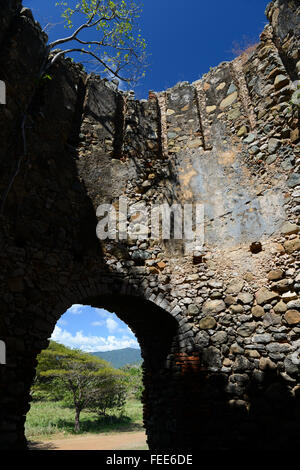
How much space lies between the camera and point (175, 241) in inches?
230

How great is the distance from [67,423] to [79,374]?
2.37 metres

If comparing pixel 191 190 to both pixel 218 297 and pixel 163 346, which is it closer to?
pixel 218 297

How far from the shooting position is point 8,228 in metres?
4.56

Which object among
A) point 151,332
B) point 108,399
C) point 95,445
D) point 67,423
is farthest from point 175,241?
point 108,399

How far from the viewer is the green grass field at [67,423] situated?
42.5 feet

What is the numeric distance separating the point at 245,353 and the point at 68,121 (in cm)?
544

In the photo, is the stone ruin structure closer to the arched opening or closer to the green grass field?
the arched opening

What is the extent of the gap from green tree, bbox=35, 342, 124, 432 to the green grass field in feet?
3.05

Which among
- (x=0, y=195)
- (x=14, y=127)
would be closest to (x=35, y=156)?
(x=14, y=127)

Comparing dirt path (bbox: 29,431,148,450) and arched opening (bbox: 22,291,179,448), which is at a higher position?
arched opening (bbox: 22,291,179,448)

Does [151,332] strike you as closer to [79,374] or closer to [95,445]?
[95,445]

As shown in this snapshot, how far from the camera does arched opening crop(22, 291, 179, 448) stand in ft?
16.9

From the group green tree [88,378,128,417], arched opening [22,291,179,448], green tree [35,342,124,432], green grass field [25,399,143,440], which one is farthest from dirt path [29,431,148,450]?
green tree [88,378,128,417]
